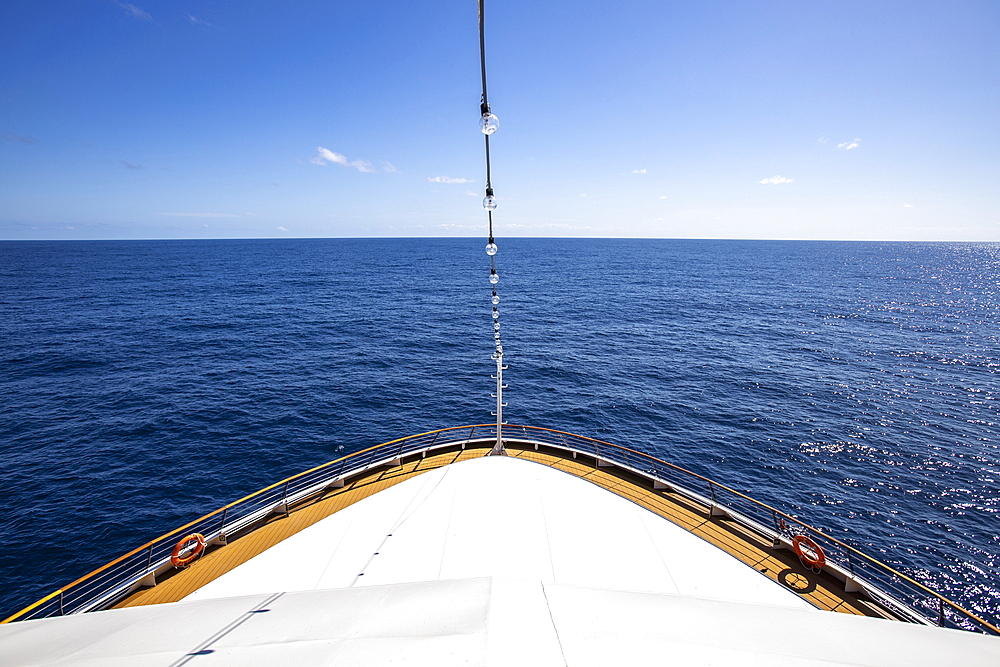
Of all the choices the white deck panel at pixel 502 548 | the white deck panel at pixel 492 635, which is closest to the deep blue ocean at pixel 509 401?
the white deck panel at pixel 502 548

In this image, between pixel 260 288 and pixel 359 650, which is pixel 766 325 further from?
pixel 260 288

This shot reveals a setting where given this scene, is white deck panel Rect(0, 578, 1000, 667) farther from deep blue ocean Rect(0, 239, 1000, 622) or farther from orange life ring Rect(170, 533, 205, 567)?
deep blue ocean Rect(0, 239, 1000, 622)

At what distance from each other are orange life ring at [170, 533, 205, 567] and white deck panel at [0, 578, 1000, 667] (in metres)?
7.45

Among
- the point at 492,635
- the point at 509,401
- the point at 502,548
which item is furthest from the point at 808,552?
the point at 509,401

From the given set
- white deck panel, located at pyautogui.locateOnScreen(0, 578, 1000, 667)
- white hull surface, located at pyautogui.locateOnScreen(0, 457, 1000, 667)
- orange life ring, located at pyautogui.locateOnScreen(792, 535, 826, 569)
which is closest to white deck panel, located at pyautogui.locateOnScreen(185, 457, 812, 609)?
white hull surface, located at pyautogui.locateOnScreen(0, 457, 1000, 667)

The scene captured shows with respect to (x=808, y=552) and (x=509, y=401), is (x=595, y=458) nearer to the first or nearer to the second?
(x=808, y=552)

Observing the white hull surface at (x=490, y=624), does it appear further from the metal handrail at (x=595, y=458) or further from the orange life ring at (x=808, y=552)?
the metal handrail at (x=595, y=458)

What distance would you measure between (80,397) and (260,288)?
6924cm

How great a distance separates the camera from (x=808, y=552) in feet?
43.9

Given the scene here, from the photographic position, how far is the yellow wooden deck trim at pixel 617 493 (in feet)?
40.2

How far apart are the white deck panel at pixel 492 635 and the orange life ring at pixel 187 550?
7.45 meters

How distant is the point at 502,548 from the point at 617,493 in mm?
6120

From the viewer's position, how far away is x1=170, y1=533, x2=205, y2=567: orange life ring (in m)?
13.4

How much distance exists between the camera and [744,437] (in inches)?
1280
